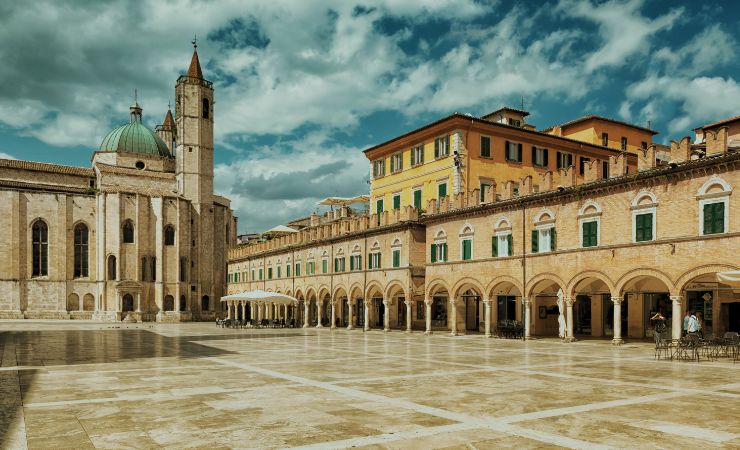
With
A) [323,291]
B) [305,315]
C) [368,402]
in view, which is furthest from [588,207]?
[305,315]

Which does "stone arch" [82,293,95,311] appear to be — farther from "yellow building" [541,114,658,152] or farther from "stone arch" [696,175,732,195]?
"stone arch" [696,175,732,195]

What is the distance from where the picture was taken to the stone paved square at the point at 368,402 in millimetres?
9328

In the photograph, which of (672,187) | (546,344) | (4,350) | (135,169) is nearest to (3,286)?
(135,169)

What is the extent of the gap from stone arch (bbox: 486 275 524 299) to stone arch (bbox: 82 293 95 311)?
2147 inches

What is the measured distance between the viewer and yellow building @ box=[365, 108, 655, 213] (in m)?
39.0

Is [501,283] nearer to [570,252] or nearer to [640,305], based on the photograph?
[570,252]

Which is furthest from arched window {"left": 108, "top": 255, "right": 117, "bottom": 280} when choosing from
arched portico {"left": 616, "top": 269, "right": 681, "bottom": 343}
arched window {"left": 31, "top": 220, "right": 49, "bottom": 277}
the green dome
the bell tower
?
arched portico {"left": 616, "top": 269, "right": 681, "bottom": 343}

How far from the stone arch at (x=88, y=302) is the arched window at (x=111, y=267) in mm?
3731

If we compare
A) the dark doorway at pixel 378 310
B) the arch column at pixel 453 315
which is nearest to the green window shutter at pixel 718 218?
the arch column at pixel 453 315

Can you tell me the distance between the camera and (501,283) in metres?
33.8

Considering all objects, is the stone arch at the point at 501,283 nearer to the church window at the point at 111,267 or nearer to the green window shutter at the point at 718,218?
the green window shutter at the point at 718,218

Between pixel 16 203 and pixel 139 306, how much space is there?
18.0m

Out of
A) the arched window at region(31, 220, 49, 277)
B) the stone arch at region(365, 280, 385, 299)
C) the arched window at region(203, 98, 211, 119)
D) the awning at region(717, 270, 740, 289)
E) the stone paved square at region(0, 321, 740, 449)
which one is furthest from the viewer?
the arched window at region(203, 98, 211, 119)

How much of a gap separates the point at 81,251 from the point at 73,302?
241 inches
